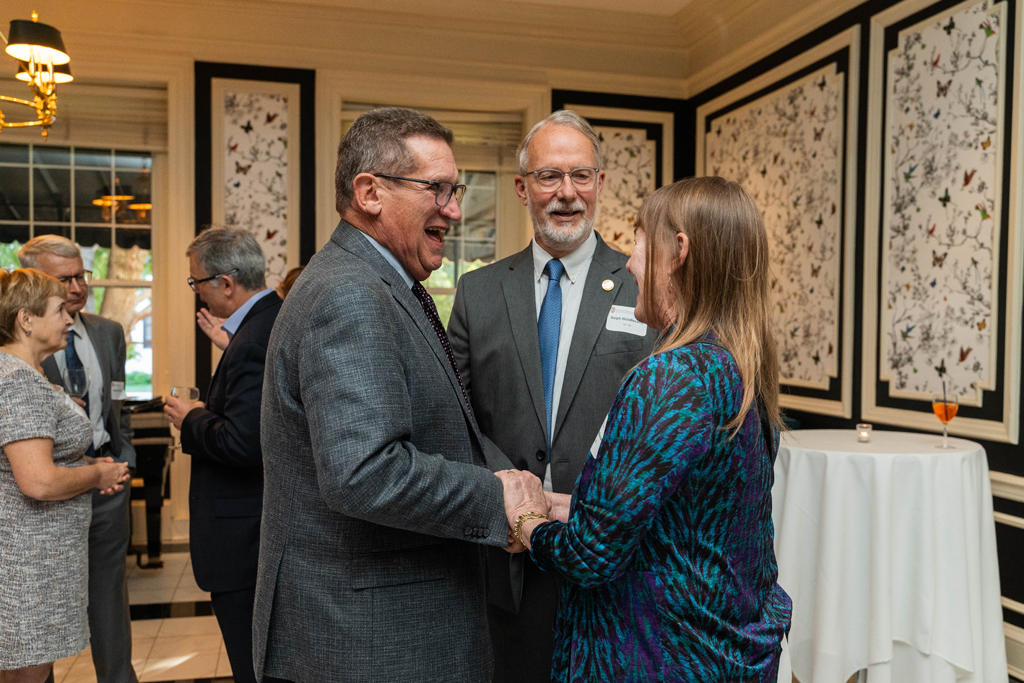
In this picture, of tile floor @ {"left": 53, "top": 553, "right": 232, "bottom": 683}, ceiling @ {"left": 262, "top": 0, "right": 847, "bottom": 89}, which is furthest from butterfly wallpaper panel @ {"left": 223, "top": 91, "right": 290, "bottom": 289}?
tile floor @ {"left": 53, "top": 553, "right": 232, "bottom": 683}

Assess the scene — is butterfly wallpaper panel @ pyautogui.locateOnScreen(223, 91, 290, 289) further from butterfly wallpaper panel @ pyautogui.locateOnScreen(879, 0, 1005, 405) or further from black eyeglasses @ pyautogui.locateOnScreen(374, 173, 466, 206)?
black eyeglasses @ pyautogui.locateOnScreen(374, 173, 466, 206)

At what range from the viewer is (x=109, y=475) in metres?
2.45

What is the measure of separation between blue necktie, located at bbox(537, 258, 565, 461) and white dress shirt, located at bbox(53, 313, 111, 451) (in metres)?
1.86

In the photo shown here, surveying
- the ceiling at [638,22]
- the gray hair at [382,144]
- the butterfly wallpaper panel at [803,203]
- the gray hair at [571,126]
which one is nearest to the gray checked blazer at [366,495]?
the gray hair at [382,144]

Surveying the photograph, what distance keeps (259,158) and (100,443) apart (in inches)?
121

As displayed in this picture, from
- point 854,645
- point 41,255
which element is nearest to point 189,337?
point 41,255

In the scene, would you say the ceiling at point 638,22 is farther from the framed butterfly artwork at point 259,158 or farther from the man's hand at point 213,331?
the man's hand at point 213,331

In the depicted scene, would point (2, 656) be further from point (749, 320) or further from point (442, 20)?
point (442, 20)

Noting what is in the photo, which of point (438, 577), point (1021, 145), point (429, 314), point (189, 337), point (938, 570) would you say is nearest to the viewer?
point (438, 577)

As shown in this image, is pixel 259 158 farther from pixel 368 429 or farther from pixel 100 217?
pixel 368 429

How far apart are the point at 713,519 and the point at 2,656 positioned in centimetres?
206

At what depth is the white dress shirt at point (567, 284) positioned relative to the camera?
197 centimetres

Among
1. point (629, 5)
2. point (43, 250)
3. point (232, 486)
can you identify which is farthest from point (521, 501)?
point (629, 5)

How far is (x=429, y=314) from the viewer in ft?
5.07
